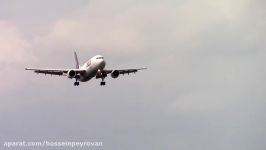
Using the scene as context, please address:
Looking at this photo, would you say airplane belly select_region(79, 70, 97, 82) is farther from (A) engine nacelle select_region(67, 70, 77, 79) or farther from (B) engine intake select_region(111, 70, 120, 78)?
(B) engine intake select_region(111, 70, 120, 78)

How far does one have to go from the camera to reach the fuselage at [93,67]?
171 metres

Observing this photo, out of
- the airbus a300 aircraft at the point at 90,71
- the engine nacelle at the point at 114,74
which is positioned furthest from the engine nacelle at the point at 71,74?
the engine nacelle at the point at 114,74

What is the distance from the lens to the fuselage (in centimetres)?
17138

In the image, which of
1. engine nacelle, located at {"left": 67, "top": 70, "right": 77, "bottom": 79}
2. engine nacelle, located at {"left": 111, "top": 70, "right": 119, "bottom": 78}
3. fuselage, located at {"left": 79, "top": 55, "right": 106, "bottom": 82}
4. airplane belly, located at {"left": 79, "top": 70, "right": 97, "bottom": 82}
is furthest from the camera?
engine nacelle, located at {"left": 67, "top": 70, "right": 77, "bottom": 79}

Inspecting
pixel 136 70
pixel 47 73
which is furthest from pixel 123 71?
pixel 47 73

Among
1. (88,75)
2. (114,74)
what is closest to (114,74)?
(114,74)

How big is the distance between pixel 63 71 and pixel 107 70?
909cm

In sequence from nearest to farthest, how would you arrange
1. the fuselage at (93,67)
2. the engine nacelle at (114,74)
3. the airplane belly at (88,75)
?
the fuselage at (93,67) → the airplane belly at (88,75) → the engine nacelle at (114,74)

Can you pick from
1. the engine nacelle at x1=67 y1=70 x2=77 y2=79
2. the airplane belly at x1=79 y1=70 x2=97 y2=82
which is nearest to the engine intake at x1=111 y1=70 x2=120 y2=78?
the airplane belly at x1=79 y1=70 x2=97 y2=82

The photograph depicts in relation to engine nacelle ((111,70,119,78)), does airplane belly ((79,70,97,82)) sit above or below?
below

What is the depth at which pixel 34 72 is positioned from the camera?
180 m

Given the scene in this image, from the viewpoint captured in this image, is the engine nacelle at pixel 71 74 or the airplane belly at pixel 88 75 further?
the engine nacelle at pixel 71 74

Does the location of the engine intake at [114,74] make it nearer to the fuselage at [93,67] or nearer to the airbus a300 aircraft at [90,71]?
the airbus a300 aircraft at [90,71]

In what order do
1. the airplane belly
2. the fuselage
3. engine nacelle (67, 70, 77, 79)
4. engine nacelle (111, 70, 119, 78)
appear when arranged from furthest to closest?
engine nacelle (67, 70, 77, 79)
engine nacelle (111, 70, 119, 78)
the airplane belly
the fuselage
